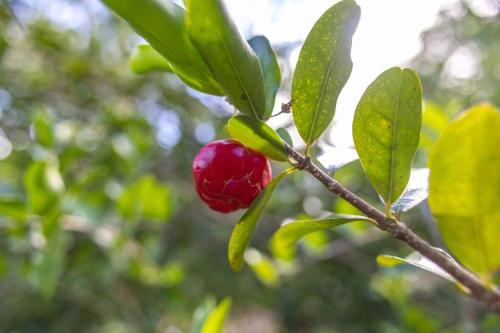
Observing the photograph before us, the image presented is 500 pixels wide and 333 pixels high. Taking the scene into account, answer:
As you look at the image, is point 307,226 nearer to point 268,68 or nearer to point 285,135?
point 285,135

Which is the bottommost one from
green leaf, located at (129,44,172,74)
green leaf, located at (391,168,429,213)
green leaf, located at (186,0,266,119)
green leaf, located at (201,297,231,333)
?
green leaf, located at (201,297,231,333)

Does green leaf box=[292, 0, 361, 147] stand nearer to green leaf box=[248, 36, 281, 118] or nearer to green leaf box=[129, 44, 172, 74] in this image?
green leaf box=[248, 36, 281, 118]

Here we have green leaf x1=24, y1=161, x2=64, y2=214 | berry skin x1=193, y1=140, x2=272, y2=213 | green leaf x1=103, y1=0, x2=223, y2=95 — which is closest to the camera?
green leaf x1=103, y1=0, x2=223, y2=95

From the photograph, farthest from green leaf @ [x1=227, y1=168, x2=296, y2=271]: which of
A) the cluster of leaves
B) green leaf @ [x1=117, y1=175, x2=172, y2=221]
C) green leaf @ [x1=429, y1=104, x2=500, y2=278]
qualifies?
green leaf @ [x1=117, y1=175, x2=172, y2=221]

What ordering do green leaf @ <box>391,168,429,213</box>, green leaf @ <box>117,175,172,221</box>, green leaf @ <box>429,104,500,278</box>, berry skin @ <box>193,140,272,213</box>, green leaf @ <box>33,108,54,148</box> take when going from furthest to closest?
green leaf @ <box>117,175,172,221</box> → green leaf @ <box>33,108,54,148</box> → berry skin @ <box>193,140,272,213</box> → green leaf @ <box>391,168,429,213</box> → green leaf @ <box>429,104,500,278</box>

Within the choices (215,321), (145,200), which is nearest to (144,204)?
(145,200)

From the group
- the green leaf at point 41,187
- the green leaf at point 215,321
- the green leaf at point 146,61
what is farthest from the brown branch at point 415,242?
the green leaf at point 41,187

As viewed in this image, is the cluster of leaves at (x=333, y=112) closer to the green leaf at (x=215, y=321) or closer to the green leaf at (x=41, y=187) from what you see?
the green leaf at (x=215, y=321)

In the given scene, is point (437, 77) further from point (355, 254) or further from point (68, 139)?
point (68, 139)
